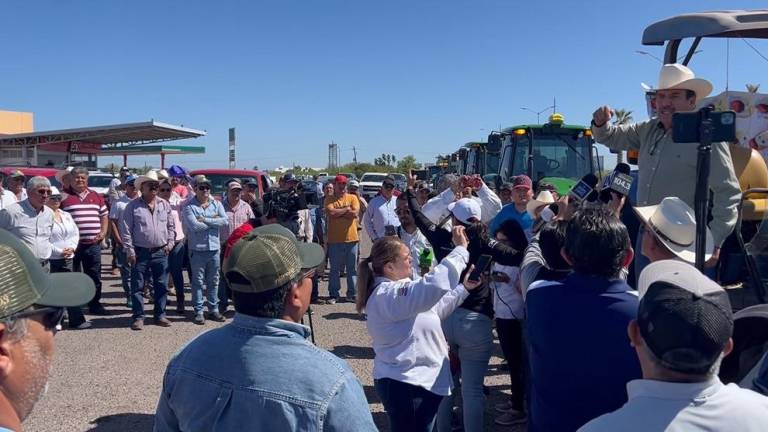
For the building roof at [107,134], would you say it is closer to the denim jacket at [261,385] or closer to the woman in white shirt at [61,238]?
the woman in white shirt at [61,238]

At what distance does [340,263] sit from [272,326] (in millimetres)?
7386

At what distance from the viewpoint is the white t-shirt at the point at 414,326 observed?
3.00m

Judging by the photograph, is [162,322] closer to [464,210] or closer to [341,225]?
[341,225]

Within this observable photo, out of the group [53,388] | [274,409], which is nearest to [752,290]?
[274,409]

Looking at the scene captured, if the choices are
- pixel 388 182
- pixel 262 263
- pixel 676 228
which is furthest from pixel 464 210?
pixel 388 182

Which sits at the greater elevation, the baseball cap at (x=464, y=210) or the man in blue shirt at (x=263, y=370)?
the baseball cap at (x=464, y=210)

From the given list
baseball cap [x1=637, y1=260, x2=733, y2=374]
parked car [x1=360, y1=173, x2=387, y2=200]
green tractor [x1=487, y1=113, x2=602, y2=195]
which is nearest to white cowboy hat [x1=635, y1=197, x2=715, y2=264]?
baseball cap [x1=637, y1=260, x2=733, y2=374]

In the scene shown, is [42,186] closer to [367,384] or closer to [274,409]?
[367,384]

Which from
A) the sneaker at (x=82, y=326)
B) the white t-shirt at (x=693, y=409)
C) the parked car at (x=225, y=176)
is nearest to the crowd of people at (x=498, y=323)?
the white t-shirt at (x=693, y=409)

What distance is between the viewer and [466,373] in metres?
3.83

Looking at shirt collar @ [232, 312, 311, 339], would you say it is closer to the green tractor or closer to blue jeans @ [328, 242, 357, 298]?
blue jeans @ [328, 242, 357, 298]

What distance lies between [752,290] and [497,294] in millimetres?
1695

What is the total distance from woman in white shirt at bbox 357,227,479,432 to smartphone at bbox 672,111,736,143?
123 cm

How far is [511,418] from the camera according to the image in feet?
15.2
